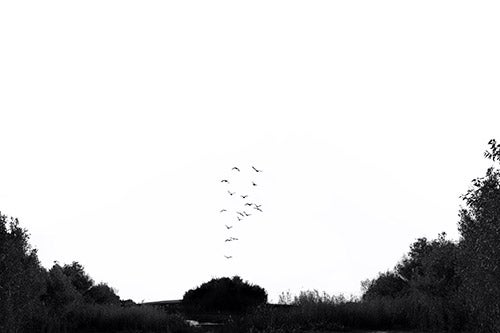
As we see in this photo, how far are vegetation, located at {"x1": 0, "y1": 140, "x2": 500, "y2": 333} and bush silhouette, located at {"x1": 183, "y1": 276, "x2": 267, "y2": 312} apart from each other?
10.9m

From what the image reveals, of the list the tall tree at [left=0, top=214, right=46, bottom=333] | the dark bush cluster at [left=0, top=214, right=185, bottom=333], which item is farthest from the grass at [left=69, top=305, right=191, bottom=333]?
the tall tree at [left=0, top=214, right=46, bottom=333]

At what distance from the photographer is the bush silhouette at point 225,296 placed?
154 feet

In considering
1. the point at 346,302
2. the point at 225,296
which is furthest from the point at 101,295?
the point at 346,302

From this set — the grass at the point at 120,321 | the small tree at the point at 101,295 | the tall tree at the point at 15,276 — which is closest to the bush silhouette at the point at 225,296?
the small tree at the point at 101,295

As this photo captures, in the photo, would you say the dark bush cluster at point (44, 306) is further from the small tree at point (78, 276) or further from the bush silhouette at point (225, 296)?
the bush silhouette at point (225, 296)

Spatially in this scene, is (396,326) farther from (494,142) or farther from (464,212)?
(494,142)

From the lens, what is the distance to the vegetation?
2181 cm

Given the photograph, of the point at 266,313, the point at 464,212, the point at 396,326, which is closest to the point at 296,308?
the point at 266,313

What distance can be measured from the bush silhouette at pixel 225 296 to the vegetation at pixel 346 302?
10.9 meters

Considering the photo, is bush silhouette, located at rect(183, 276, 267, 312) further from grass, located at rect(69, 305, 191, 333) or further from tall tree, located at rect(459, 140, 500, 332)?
tall tree, located at rect(459, 140, 500, 332)

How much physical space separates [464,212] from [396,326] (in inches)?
310

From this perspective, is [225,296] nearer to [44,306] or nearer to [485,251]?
[44,306]

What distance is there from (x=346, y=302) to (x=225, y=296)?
1518cm

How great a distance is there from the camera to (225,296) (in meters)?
47.4
